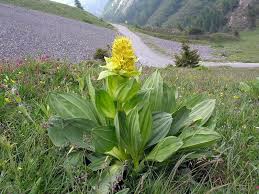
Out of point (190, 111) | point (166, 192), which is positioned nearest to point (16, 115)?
point (190, 111)

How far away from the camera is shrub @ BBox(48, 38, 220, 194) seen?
10.1 ft

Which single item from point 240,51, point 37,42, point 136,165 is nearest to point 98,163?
point 136,165

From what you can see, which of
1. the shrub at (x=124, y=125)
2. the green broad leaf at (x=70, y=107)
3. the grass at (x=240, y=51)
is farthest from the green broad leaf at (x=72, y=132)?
the grass at (x=240, y=51)

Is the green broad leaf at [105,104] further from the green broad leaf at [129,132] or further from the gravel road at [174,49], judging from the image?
the gravel road at [174,49]

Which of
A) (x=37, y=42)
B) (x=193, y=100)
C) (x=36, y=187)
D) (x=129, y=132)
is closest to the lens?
(x=36, y=187)

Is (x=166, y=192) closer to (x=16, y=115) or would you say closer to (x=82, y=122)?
(x=82, y=122)

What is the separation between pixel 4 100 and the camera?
4008mm

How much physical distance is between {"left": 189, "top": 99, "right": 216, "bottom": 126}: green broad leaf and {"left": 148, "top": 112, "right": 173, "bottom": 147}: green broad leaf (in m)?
0.38

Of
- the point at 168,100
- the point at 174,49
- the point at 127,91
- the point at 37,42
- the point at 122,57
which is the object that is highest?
the point at 122,57

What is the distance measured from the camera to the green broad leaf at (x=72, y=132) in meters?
3.34

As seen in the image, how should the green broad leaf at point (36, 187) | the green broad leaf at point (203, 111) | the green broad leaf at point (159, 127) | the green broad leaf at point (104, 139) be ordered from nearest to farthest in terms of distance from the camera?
1. the green broad leaf at point (36, 187)
2. the green broad leaf at point (104, 139)
3. the green broad leaf at point (159, 127)
4. the green broad leaf at point (203, 111)

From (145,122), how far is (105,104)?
1.19 feet

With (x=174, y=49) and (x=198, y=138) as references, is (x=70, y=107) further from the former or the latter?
(x=174, y=49)

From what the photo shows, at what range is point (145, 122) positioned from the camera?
3156 millimetres
